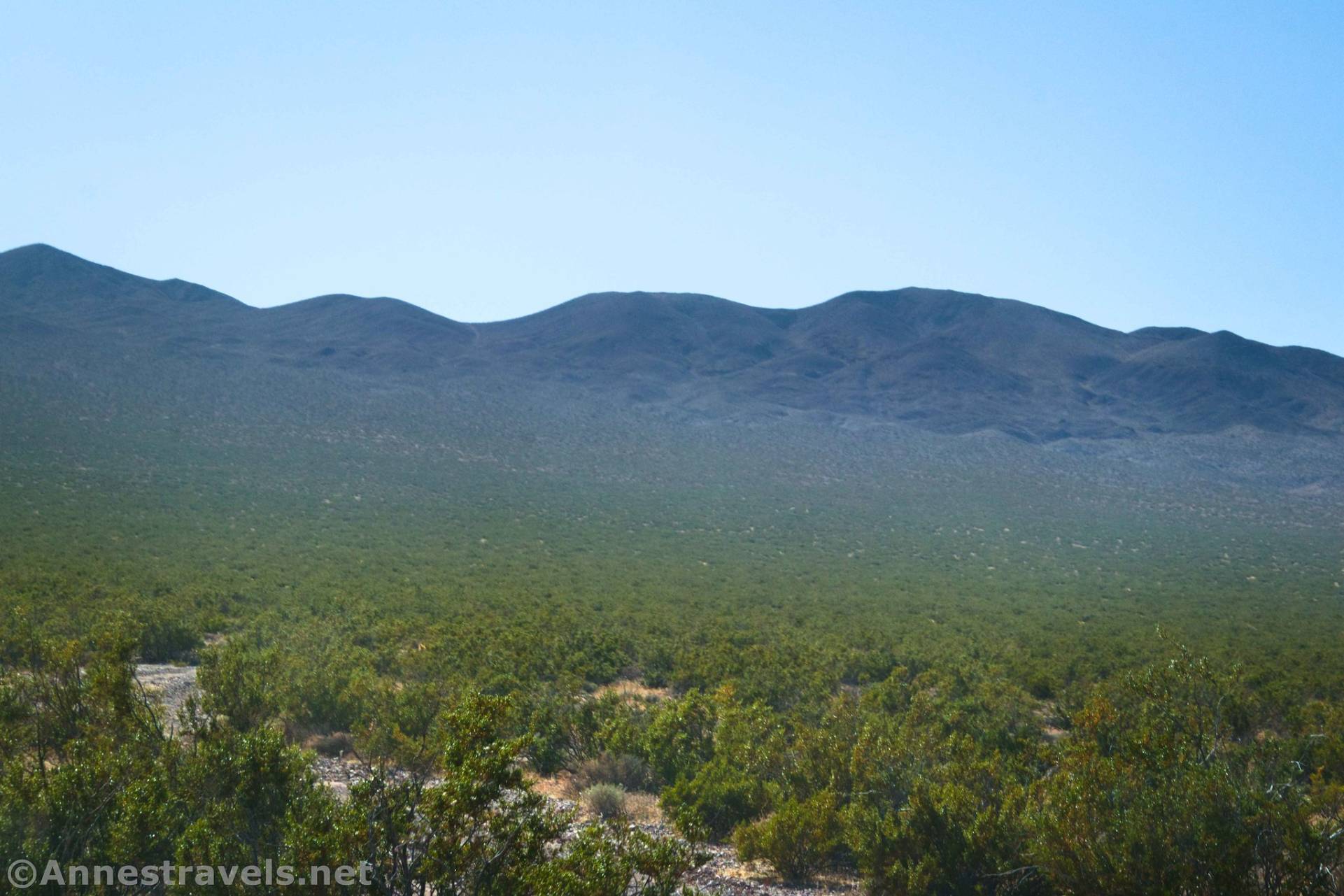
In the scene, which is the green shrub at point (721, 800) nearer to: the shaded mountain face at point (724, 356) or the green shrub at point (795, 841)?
the green shrub at point (795, 841)

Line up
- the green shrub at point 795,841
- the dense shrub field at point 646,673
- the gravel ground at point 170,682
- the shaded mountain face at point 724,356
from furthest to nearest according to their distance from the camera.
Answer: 1. the shaded mountain face at point 724,356
2. the gravel ground at point 170,682
3. the green shrub at point 795,841
4. the dense shrub field at point 646,673

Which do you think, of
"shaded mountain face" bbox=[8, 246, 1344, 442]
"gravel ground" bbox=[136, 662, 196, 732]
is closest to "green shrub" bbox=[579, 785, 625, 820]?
"gravel ground" bbox=[136, 662, 196, 732]

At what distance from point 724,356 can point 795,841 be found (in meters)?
84.5

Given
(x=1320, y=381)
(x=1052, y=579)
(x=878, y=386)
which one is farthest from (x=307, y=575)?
(x=1320, y=381)

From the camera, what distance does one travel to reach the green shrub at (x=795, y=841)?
746 centimetres

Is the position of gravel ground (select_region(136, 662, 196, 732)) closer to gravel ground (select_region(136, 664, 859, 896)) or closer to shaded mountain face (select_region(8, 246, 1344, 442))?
gravel ground (select_region(136, 664, 859, 896))

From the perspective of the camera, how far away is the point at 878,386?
266 feet

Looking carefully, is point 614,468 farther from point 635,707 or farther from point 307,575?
point 635,707

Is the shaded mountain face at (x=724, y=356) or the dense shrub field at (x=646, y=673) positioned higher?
the shaded mountain face at (x=724, y=356)

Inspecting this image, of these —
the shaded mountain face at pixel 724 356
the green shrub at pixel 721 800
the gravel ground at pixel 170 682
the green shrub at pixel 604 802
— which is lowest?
the gravel ground at pixel 170 682

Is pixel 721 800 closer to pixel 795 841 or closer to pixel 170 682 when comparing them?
pixel 795 841

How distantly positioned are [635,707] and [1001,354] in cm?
8847

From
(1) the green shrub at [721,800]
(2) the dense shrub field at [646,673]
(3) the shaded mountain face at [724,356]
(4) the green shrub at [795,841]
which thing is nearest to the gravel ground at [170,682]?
(2) the dense shrub field at [646,673]

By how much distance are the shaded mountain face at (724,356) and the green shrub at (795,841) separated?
5718 cm
